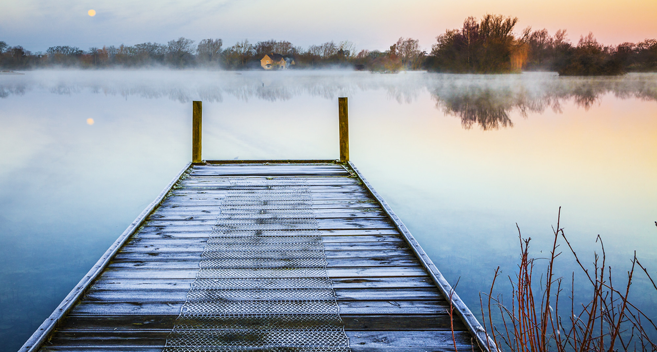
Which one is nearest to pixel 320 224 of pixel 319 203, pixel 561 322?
pixel 319 203

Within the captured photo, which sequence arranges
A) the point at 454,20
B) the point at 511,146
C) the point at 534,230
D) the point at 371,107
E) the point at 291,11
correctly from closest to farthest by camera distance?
1. the point at 534,230
2. the point at 511,146
3. the point at 371,107
4. the point at 291,11
5. the point at 454,20

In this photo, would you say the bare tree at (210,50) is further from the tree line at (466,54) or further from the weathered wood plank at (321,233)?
the weathered wood plank at (321,233)

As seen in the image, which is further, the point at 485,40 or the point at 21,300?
the point at 485,40

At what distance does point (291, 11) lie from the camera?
3500cm

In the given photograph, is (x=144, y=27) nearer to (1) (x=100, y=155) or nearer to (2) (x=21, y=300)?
(1) (x=100, y=155)

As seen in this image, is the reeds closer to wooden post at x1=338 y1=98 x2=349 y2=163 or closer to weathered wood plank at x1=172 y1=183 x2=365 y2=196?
weathered wood plank at x1=172 y1=183 x2=365 y2=196

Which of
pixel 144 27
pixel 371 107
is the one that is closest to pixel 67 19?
pixel 144 27

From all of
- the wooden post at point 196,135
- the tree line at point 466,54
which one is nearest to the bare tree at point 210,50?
the tree line at point 466,54

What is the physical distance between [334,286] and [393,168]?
7.81 m

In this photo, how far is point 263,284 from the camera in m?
3.21

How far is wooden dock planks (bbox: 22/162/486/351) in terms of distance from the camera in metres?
2.55

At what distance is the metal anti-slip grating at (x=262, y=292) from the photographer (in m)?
2.53

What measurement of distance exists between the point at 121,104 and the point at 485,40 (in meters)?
31.2

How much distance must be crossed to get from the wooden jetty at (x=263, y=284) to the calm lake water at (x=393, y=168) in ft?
3.91
